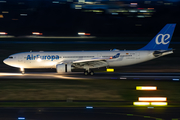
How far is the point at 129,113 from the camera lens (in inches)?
606

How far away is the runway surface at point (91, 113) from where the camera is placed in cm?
1449

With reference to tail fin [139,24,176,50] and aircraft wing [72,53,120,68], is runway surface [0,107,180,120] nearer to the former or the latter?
aircraft wing [72,53,120,68]

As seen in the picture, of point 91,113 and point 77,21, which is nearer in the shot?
point 91,113

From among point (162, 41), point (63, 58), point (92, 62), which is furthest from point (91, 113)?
point (162, 41)

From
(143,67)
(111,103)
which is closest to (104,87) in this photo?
(111,103)

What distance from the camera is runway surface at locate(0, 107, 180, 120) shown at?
47.5 feet

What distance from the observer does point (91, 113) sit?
1545cm

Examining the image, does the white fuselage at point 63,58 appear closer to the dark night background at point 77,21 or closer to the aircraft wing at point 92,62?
the aircraft wing at point 92,62

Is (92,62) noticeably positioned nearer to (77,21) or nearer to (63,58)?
(63,58)

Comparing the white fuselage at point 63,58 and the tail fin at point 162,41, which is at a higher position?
the tail fin at point 162,41

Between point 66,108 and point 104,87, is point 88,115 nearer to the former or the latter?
point 66,108

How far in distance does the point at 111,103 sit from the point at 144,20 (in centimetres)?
11845

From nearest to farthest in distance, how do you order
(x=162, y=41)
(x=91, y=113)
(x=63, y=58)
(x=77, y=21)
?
(x=91, y=113), (x=63, y=58), (x=162, y=41), (x=77, y=21)

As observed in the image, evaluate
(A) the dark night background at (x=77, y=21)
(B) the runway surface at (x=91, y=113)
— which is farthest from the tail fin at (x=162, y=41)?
(A) the dark night background at (x=77, y=21)
